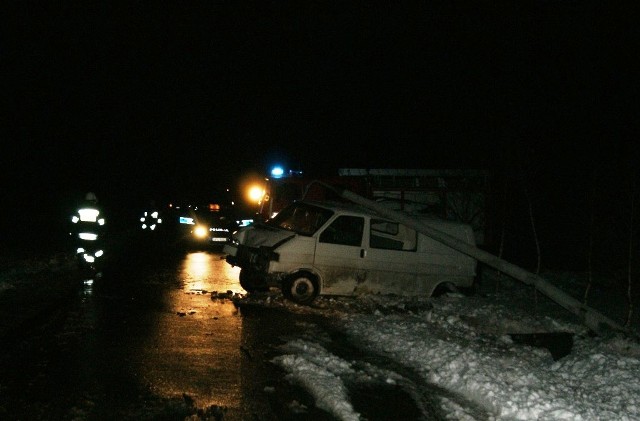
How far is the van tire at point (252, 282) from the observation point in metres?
11.9

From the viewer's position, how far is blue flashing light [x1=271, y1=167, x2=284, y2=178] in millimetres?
18748

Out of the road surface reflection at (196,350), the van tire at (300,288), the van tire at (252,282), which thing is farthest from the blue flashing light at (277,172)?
the van tire at (300,288)

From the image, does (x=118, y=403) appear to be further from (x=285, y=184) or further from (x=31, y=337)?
(x=285, y=184)

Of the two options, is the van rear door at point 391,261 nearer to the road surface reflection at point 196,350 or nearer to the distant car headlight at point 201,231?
the road surface reflection at point 196,350

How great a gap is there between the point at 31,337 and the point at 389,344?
4.71m

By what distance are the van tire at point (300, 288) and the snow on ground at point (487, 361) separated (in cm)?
28

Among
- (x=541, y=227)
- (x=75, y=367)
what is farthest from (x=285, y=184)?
(x=75, y=367)

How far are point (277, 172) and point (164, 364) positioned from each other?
469 inches

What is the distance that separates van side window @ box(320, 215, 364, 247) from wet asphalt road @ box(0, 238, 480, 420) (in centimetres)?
190

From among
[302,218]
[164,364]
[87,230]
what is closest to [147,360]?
[164,364]

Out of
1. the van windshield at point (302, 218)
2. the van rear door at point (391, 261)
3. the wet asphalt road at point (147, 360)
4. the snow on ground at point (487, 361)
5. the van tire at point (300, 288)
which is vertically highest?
the van windshield at point (302, 218)

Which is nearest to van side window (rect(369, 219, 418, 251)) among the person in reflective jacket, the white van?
the white van

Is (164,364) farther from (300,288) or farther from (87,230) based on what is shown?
(87,230)

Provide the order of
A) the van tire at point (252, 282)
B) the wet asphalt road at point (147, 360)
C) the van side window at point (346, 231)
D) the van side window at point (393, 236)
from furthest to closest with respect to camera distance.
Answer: the van side window at point (393, 236), the van side window at point (346, 231), the van tire at point (252, 282), the wet asphalt road at point (147, 360)
